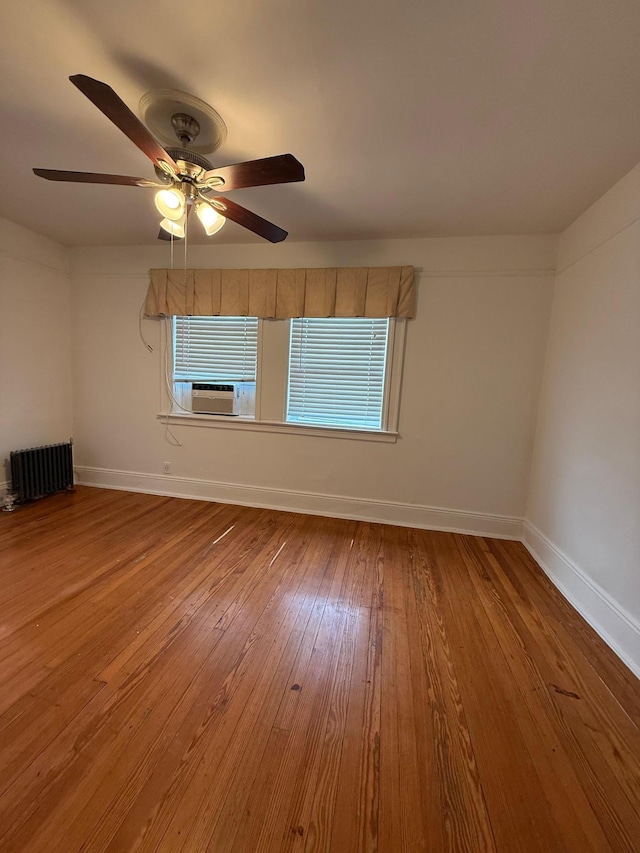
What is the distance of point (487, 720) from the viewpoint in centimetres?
135

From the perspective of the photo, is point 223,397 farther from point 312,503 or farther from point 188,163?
point 188,163

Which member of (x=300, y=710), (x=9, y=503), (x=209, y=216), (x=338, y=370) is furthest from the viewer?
(x=338, y=370)

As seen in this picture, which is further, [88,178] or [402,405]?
[402,405]

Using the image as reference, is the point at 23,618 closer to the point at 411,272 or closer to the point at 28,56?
the point at 28,56

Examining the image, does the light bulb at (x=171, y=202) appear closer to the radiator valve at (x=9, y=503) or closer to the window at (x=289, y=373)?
the window at (x=289, y=373)

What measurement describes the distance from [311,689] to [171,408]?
2968mm

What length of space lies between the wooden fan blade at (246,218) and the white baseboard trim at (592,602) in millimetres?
Result: 2872

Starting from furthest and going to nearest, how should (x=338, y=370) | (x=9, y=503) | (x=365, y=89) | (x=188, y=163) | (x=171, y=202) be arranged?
(x=338, y=370) → (x=9, y=503) → (x=171, y=202) → (x=188, y=163) → (x=365, y=89)

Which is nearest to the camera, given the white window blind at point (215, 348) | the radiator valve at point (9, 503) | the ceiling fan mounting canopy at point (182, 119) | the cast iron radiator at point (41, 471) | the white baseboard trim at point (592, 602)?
the ceiling fan mounting canopy at point (182, 119)

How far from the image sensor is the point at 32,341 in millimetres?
3328

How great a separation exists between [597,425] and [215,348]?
323cm

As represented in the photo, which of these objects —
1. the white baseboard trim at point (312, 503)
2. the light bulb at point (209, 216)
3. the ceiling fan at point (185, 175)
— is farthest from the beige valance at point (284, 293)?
the white baseboard trim at point (312, 503)

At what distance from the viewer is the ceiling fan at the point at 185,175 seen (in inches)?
51.4

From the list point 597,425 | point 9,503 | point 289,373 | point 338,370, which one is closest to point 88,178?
point 289,373
